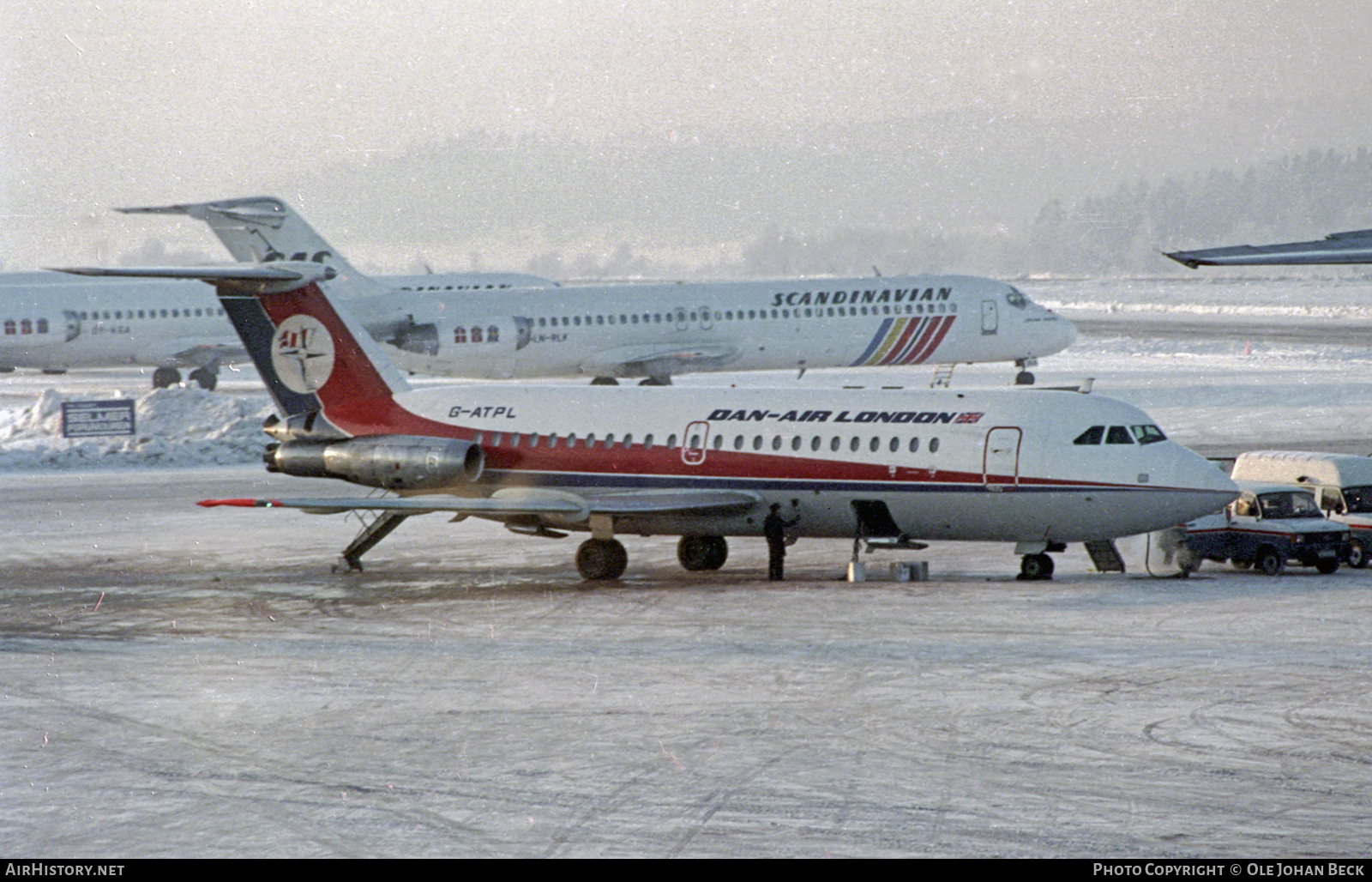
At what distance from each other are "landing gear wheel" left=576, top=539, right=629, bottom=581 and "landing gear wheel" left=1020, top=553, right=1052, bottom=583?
22.1ft

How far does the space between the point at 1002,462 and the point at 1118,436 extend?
6.16ft

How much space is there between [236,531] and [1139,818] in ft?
78.9

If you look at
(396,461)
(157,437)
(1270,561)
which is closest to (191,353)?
(157,437)

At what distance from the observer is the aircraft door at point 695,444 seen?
2792 cm

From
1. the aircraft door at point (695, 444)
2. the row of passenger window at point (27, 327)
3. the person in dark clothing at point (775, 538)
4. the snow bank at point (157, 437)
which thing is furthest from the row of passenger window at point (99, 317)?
the person in dark clothing at point (775, 538)

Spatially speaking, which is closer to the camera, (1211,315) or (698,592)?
(698,592)

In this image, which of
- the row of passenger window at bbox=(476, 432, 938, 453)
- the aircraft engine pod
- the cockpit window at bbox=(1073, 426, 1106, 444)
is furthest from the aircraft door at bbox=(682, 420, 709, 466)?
the cockpit window at bbox=(1073, 426, 1106, 444)

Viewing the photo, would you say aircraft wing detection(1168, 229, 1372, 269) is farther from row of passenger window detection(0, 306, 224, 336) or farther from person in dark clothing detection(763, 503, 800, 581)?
row of passenger window detection(0, 306, 224, 336)

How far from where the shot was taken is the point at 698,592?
2605cm

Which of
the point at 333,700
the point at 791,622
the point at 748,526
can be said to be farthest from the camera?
the point at 748,526

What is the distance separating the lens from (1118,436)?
2589 centimetres

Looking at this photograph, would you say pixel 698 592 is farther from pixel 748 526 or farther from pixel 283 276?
pixel 283 276

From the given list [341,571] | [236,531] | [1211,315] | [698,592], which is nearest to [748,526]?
[698,592]

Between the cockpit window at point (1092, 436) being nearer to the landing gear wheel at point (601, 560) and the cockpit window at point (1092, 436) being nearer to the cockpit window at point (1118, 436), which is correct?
the cockpit window at point (1118, 436)
